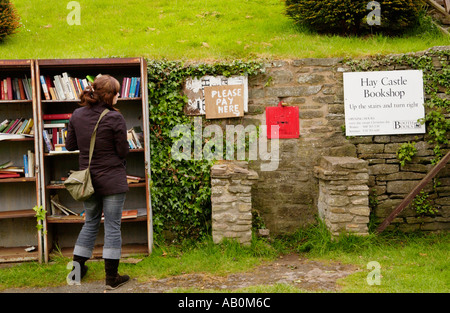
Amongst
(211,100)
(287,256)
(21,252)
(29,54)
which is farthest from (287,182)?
(29,54)

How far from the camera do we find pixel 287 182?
19.5 feet

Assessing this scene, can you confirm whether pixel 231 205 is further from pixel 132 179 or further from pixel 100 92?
pixel 100 92

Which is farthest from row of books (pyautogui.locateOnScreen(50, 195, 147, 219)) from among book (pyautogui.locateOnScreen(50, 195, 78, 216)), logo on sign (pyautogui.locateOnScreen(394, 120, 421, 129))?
logo on sign (pyautogui.locateOnScreen(394, 120, 421, 129))

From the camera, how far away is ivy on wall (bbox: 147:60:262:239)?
564 centimetres

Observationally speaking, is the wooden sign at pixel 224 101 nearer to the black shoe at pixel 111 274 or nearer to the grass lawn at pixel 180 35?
the grass lawn at pixel 180 35

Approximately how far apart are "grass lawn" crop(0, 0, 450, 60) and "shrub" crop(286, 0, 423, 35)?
0.32m

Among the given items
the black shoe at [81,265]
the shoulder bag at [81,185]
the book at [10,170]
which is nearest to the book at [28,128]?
the book at [10,170]

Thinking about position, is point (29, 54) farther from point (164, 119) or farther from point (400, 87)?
point (400, 87)

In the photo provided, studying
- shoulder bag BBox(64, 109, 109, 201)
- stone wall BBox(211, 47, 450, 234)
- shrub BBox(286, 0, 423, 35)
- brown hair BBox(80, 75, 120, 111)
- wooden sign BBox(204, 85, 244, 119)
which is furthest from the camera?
shrub BBox(286, 0, 423, 35)

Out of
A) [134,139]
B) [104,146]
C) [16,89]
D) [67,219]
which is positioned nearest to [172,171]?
[134,139]

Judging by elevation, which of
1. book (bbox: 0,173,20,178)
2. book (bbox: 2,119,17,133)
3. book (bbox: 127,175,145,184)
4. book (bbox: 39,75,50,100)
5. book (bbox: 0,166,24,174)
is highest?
book (bbox: 39,75,50,100)

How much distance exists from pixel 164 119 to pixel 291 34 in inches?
149

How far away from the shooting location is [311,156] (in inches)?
234

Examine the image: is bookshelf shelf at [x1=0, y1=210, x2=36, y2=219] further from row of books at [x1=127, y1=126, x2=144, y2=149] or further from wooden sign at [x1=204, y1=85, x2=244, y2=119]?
wooden sign at [x1=204, y1=85, x2=244, y2=119]
